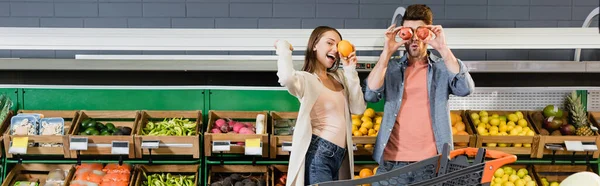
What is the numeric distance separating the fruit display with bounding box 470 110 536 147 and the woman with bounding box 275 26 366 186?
1.51 metres

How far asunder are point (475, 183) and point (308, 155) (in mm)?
1101

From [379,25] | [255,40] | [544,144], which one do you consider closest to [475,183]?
[255,40]

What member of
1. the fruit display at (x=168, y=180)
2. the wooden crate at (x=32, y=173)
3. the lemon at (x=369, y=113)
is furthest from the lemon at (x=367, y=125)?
the wooden crate at (x=32, y=173)

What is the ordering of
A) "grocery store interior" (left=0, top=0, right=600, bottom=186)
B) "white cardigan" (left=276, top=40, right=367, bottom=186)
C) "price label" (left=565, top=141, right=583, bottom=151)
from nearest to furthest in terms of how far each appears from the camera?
1. "white cardigan" (left=276, top=40, right=367, bottom=186)
2. "grocery store interior" (left=0, top=0, right=600, bottom=186)
3. "price label" (left=565, top=141, right=583, bottom=151)

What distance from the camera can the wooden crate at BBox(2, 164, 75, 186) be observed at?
5125 millimetres

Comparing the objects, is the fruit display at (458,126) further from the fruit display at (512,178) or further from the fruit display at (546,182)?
the fruit display at (546,182)

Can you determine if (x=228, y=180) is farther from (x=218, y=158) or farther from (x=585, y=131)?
(x=585, y=131)

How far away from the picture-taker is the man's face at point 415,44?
3926 mm

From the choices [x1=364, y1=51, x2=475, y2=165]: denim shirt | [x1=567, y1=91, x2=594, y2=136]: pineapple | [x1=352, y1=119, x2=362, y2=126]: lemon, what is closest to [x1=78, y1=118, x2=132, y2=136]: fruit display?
[x1=352, y1=119, x2=362, y2=126]: lemon

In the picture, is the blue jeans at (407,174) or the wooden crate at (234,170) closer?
the blue jeans at (407,174)

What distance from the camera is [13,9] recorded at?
6824 mm

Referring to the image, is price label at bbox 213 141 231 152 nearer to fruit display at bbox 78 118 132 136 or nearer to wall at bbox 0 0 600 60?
fruit display at bbox 78 118 132 136

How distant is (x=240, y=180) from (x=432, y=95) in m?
1.73

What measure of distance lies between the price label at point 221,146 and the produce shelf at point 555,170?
7.00 ft
